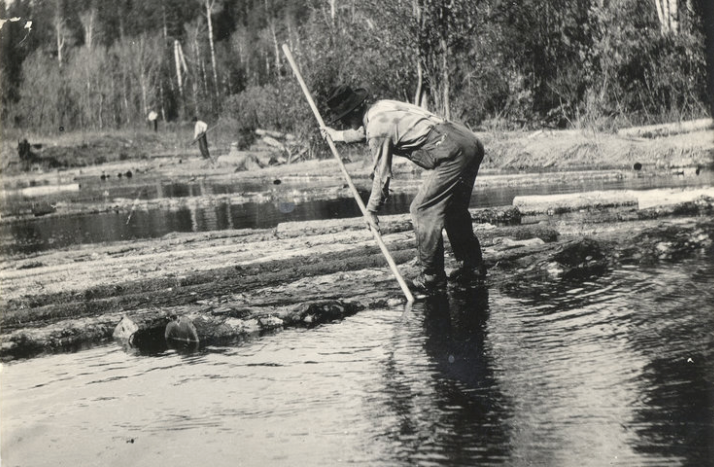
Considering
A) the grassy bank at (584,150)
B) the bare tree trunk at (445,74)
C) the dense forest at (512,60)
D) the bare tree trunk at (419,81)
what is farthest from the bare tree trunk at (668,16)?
the bare tree trunk at (419,81)

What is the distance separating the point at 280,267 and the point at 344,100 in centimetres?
241

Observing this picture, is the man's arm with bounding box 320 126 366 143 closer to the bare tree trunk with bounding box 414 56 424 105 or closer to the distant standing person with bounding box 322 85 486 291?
the distant standing person with bounding box 322 85 486 291

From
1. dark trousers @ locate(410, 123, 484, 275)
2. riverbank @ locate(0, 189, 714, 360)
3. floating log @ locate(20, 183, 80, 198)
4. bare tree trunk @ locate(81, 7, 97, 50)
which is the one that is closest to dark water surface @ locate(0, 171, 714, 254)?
riverbank @ locate(0, 189, 714, 360)

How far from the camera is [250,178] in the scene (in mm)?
28203

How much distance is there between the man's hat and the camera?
7234 mm

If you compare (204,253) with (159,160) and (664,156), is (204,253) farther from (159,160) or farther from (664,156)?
(159,160)

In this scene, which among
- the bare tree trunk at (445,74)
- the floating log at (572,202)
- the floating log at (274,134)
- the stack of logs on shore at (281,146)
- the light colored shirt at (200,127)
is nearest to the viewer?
the floating log at (572,202)

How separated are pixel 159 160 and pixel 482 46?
76.8ft

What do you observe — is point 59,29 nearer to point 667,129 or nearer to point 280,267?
point 667,129

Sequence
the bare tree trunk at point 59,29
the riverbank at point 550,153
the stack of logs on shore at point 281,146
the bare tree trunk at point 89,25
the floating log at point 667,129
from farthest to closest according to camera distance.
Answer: the bare tree trunk at point 89,25 → the bare tree trunk at point 59,29 → the stack of logs on shore at point 281,146 → the floating log at point 667,129 → the riverbank at point 550,153

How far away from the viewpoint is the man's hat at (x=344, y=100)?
7234 mm

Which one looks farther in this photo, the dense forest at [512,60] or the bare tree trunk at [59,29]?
the bare tree trunk at [59,29]

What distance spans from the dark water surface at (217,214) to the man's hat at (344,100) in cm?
759

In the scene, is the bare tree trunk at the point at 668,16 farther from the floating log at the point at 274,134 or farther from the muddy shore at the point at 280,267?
the floating log at the point at 274,134
